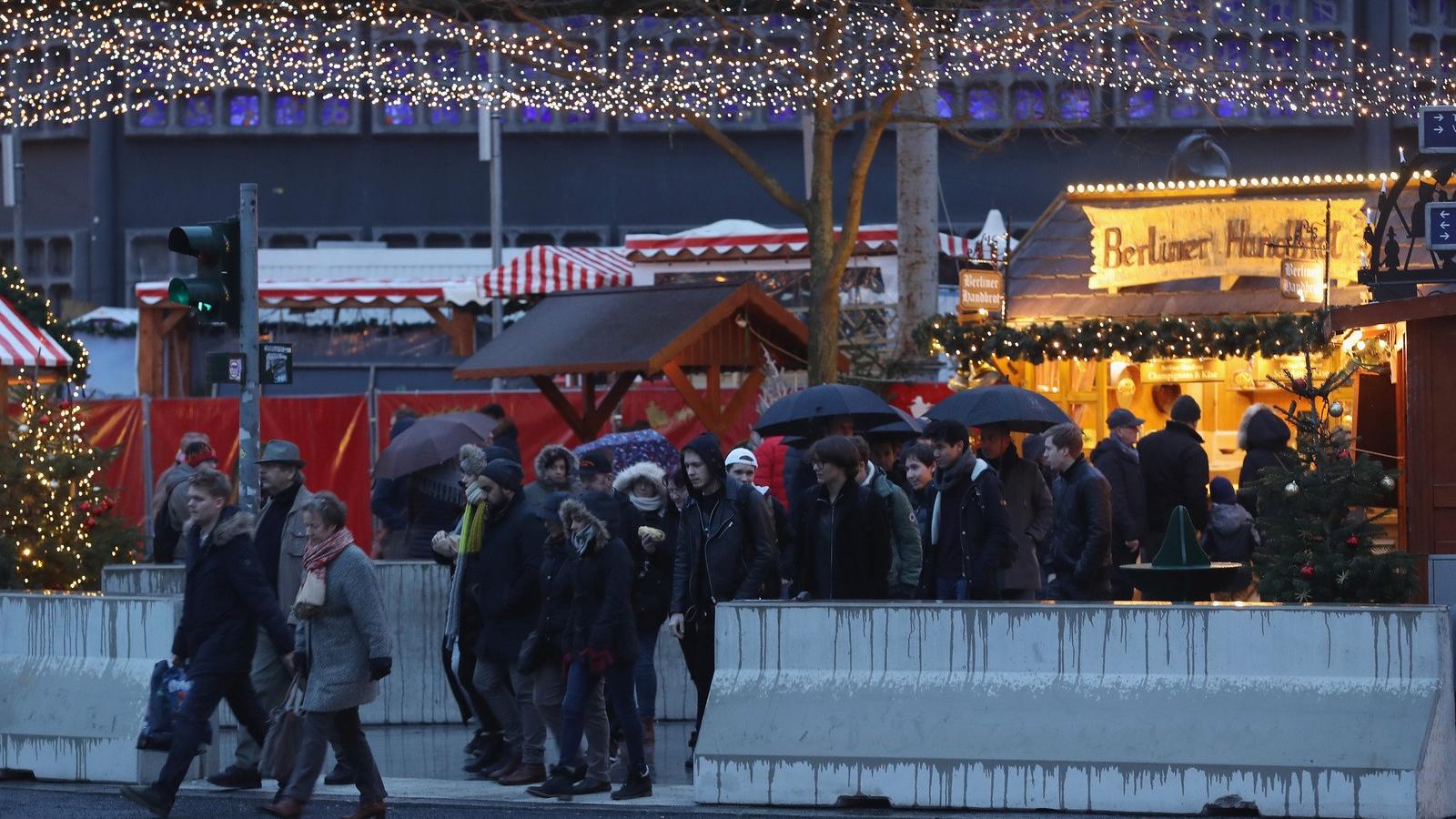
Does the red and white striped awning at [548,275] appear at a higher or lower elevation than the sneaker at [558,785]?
higher

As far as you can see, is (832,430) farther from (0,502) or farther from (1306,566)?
(0,502)

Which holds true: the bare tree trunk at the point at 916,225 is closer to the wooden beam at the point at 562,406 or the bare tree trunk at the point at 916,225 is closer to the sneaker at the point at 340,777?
the wooden beam at the point at 562,406

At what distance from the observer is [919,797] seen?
9.69m

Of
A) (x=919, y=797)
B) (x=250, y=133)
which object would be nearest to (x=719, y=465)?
(x=919, y=797)

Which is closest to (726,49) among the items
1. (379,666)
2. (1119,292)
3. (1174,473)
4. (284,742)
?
(1119,292)

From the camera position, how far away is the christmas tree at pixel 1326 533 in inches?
397

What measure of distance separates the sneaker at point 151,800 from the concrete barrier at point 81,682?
1.21 m

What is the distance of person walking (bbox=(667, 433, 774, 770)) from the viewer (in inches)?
431

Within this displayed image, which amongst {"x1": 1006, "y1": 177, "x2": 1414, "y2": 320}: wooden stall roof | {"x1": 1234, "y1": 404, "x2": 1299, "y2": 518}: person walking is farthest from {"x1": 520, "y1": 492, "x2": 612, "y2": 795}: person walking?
{"x1": 1006, "y1": 177, "x2": 1414, "y2": 320}: wooden stall roof

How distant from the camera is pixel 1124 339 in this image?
1898cm

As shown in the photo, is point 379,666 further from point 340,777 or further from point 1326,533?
point 1326,533

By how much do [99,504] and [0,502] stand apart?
30.2 inches

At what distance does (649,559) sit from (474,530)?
0.95m

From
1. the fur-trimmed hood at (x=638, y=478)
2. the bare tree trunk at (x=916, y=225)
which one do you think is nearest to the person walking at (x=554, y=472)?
the fur-trimmed hood at (x=638, y=478)
